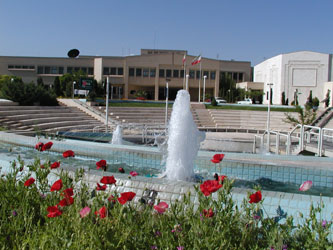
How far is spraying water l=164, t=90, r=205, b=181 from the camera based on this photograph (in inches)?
277

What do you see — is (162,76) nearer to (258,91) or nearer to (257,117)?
(258,91)

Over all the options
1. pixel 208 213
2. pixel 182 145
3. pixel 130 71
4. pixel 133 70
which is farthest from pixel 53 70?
pixel 208 213

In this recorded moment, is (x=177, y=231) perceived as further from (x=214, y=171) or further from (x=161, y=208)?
(x=214, y=171)

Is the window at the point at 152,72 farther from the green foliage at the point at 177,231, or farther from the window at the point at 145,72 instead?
the green foliage at the point at 177,231

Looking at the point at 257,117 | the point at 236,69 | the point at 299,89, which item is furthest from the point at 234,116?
the point at 236,69

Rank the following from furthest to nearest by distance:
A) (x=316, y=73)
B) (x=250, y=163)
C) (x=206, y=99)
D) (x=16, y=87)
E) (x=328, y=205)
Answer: (x=206, y=99)
(x=316, y=73)
(x=16, y=87)
(x=250, y=163)
(x=328, y=205)

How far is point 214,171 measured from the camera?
859cm

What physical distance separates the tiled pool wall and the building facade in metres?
39.1

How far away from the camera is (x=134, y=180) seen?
208 inches

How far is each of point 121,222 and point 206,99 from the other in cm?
4766

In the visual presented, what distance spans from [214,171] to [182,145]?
5.97ft

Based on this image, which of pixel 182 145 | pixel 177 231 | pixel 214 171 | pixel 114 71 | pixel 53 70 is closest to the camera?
pixel 177 231

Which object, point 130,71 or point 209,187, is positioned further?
point 130,71

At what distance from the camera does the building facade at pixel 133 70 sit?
51406 mm
